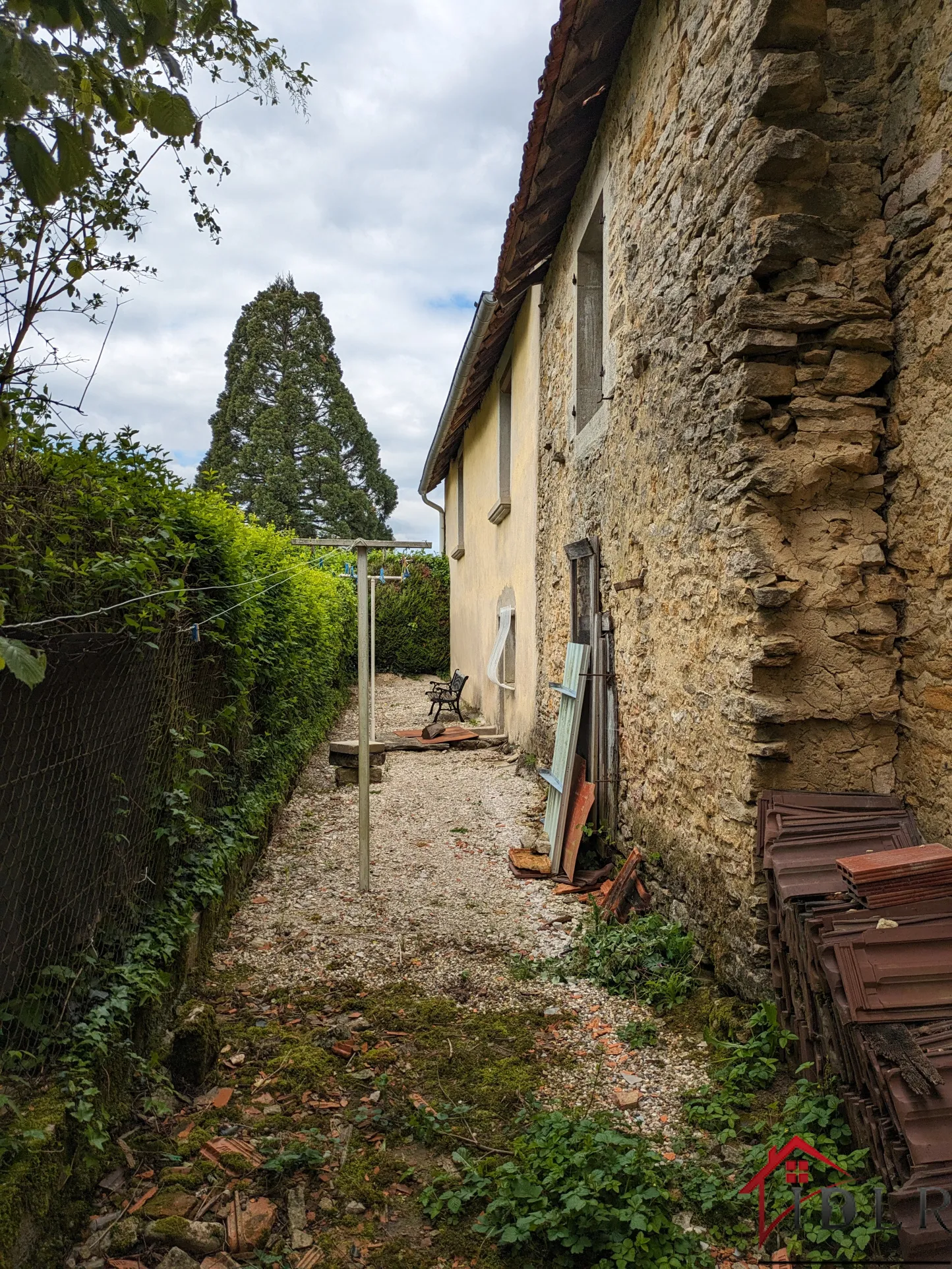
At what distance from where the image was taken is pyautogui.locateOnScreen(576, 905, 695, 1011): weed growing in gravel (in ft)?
12.0

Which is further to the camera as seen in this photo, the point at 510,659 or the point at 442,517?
the point at 442,517

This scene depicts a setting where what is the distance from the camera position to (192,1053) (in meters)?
3.04

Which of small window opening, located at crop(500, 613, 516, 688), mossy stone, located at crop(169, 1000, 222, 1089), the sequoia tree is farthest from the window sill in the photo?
the sequoia tree

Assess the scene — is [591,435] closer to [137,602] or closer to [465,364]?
[137,602]

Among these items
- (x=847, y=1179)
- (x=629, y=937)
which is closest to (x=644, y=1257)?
(x=847, y=1179)

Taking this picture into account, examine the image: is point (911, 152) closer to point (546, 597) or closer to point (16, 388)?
point (16, 388)

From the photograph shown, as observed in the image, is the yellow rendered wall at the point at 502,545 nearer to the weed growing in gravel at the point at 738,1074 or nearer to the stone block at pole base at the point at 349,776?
the stone block at pole base at the point at 349,776

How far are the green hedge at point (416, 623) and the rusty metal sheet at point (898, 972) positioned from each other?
58.2 feet

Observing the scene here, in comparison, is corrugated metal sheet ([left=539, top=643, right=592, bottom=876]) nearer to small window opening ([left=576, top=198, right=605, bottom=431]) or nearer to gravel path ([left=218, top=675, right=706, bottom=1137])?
gravel path ([left=218, top=675, right=706, bottom=1137])

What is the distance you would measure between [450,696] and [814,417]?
423 inches

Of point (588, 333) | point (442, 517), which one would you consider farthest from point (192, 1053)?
point (442, 517)

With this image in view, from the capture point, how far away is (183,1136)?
2662 mm

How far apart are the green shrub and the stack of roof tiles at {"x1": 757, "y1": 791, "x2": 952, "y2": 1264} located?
594 millimetres

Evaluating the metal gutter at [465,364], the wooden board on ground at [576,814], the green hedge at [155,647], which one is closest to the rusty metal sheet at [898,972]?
the green hedge at [155,647]
